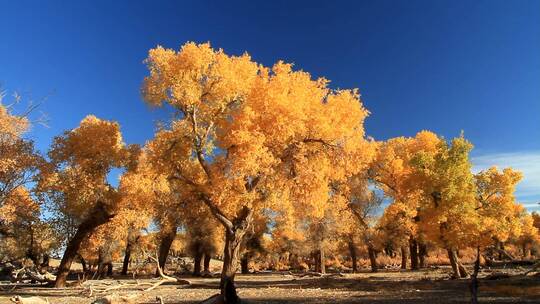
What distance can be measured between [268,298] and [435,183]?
1536cm

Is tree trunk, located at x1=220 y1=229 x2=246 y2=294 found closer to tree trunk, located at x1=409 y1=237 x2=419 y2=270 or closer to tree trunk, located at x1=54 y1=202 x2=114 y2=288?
tree trunk, located at x1=54 y1=202 x2=114 y2=288

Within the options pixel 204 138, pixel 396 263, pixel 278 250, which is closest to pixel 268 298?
pixel 204 138

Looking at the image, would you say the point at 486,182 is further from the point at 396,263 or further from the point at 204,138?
the point at 396,263

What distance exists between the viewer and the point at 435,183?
99.7 feet

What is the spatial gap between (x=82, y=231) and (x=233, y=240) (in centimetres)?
1604

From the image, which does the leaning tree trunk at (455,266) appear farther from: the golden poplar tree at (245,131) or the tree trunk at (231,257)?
the tree trunk at (231,257)

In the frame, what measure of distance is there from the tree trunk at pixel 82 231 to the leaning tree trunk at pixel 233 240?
13722 mm

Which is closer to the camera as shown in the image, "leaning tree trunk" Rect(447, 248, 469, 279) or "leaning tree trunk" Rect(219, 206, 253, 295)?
"leaning tree trunk" Rect(219, 206, 253, 295)

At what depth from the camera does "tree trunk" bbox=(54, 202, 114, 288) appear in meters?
31.5

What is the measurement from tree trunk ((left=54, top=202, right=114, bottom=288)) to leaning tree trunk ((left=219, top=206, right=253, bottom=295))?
1372cm

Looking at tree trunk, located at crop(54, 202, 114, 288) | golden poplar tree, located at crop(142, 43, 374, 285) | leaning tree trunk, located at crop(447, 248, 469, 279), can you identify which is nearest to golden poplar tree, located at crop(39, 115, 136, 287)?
tree trunk, located at crop(54, 202, 114, 288)

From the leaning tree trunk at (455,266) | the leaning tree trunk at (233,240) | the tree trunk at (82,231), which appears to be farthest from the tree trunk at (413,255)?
the tree trunk at (82,231)

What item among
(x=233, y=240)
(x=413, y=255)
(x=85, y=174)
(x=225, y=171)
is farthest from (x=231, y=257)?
(x=413, y=255)

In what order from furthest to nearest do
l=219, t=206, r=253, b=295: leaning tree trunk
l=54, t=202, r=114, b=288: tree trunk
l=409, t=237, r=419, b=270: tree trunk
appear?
l=409, t=237, r=419, b=270: tree trunk → l=54, t=202, r=114, b=288: tree trunk → l=219, t=206, r=253, b=295: leaning tree trunk
